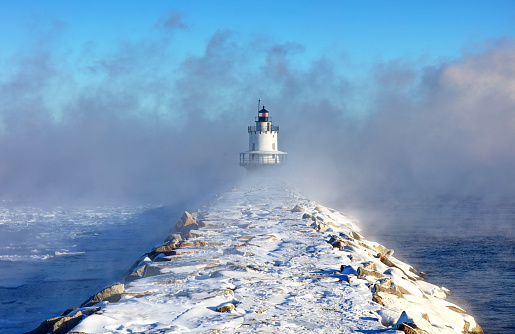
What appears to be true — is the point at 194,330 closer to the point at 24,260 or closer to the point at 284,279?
the point at 284,279

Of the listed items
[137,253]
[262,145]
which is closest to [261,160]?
[262,145]

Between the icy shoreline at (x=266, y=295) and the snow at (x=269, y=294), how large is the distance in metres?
0.01

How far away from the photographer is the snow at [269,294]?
666 cm

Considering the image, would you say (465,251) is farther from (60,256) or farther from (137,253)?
(60,256)

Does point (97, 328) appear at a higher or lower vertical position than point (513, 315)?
higher

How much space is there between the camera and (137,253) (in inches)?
704

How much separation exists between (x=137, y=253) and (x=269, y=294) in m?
10.8

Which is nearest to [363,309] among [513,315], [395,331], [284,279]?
[395,331]

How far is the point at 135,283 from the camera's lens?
354 inches

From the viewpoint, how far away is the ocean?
36.0 ft

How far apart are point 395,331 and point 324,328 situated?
0.84 meters

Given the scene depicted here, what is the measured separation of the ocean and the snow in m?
1.36

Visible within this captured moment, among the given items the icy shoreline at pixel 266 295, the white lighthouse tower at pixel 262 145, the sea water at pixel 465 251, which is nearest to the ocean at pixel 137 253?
the sea water at pixel 465 251

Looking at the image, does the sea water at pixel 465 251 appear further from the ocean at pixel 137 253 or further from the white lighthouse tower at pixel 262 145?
the white lighthouse tower at pixel 262 145
